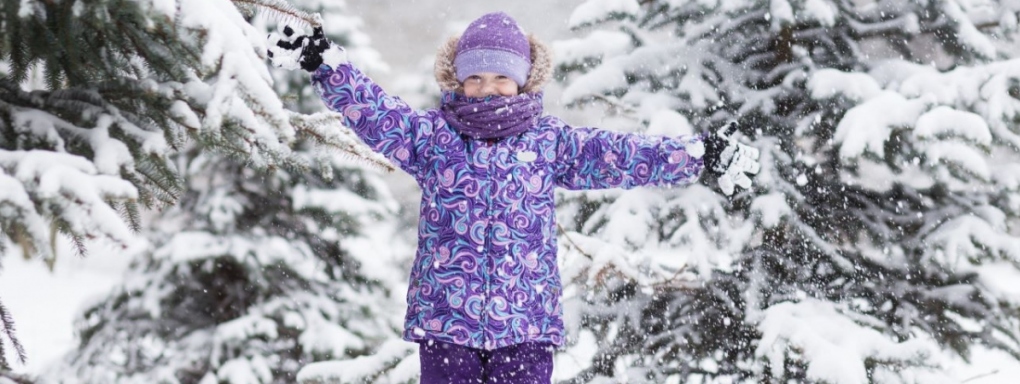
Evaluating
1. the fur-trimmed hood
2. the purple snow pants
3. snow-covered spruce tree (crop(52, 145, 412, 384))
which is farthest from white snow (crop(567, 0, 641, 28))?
snow-covered spruce tree (crop(52, 145, 412, 384))

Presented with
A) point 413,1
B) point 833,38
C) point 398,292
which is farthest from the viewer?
point 413,1

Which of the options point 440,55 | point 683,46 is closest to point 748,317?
point 683,46

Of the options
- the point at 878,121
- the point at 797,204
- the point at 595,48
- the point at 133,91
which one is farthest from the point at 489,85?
the point at 797,204

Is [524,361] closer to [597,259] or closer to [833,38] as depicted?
[597,259]

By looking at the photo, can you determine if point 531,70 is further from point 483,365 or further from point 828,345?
point 828,345

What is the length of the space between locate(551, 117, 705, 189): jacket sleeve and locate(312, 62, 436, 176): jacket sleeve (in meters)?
0.49

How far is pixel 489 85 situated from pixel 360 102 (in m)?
0.46

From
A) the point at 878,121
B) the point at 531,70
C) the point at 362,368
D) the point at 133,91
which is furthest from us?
the point at 362,368

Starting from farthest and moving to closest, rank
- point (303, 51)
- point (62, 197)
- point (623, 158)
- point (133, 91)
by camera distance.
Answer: point (623, 158) → point (303, 51) → point (133, 91) → point (62, 197)

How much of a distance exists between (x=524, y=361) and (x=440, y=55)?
3.80ft

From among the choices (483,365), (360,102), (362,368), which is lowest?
(362,368)

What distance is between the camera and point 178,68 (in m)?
1.91

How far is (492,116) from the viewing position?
2.77 m

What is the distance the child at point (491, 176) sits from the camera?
106 inches
